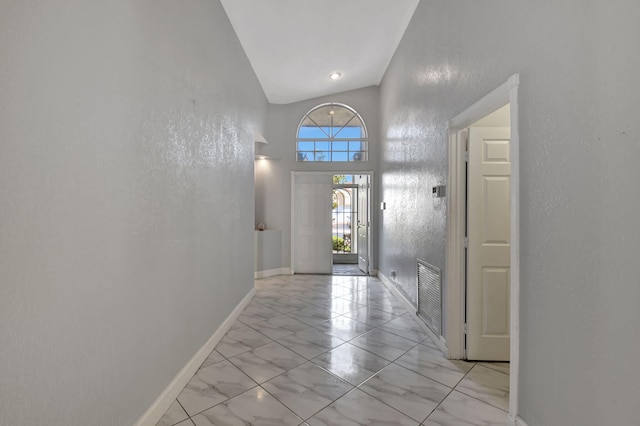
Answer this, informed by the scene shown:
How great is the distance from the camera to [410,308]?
3.64 m

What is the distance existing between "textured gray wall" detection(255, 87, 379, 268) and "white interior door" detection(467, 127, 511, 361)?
11.2 feet

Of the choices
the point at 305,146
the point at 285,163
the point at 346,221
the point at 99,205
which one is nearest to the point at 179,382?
the point at 99,205

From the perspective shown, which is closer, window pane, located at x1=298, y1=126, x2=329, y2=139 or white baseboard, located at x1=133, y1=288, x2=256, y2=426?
white baseboard, located at x1=133, y1=288, x2=256, y2=426

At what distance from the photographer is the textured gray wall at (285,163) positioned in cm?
584

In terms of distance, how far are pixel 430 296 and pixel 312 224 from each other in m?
3.27

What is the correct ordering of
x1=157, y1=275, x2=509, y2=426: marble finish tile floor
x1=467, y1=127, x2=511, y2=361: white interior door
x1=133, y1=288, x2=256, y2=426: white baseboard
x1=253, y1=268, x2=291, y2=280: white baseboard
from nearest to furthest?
x1=133, y1=288, x2=256, y2=426: white baseboard → x1=157, y1=275, x2=509, y2=426: marble finish tile floor → x1=467, y1=127, x2=511, y2=361: white interior door → x1=253, y1=268, x2=291, y2=280: white baseboard

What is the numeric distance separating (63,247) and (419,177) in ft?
9.86

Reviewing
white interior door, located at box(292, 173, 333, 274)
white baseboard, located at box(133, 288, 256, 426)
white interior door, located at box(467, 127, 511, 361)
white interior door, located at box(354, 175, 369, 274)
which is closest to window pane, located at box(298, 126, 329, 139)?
white interior door, located at box(292, 173, 333, 274)

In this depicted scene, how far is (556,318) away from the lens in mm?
1376

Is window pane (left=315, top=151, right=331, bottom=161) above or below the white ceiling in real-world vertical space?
below

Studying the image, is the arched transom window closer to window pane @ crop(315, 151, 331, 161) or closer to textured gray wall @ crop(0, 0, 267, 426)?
window pane @ crop(315, 151, 331, 161)

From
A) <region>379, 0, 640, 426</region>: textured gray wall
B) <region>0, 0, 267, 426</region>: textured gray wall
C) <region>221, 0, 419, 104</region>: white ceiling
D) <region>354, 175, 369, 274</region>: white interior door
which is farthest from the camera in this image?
<region>354, 175, 369, 274</region>: white interior door

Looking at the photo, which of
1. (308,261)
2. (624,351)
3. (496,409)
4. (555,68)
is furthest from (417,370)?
(308,261)

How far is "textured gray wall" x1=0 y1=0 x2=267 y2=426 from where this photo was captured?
96 cm
